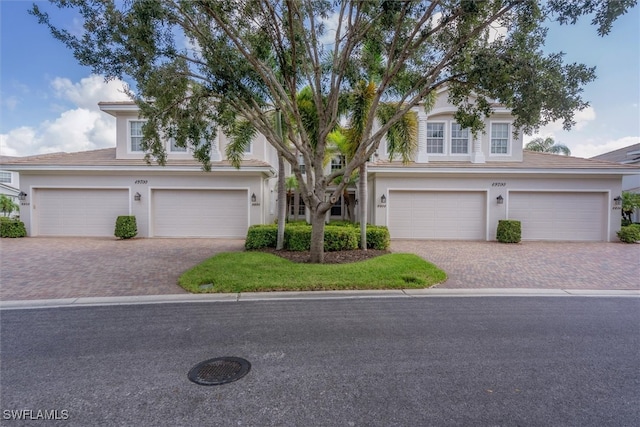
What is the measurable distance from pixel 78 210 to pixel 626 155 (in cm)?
3856

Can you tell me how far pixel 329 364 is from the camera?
3766 mm

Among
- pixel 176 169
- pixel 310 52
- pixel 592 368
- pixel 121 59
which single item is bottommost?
pixel 592 368

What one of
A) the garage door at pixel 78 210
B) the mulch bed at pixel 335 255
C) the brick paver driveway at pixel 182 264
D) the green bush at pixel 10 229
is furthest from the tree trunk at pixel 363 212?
the green bush at pixel 10 229

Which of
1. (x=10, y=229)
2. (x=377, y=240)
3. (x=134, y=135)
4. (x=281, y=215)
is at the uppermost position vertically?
(x=134, y=135)

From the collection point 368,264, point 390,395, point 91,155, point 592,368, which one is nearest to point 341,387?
point 390,395

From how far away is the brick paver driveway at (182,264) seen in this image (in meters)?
7.30

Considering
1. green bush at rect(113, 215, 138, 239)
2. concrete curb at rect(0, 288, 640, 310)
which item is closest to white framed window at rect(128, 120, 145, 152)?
green bush at rect(113, 215, 138, 239)

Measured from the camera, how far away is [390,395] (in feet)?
10.4

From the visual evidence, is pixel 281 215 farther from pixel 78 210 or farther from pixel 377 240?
pixel 78 210

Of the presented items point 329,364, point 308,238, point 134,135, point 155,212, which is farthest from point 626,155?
point 134,135

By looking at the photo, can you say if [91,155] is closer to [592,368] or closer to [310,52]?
[310,52]

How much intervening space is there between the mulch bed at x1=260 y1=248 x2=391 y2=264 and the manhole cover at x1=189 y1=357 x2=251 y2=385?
5.66 metres

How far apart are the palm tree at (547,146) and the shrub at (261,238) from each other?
33.9 meters

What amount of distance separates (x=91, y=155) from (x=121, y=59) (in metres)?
11.6
